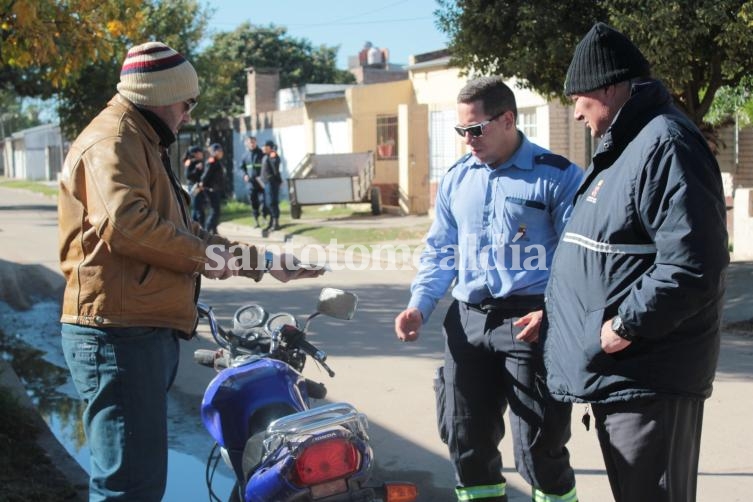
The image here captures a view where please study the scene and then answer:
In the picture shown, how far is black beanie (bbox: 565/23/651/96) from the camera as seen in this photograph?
2965mm

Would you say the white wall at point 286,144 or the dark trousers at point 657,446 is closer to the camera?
the dark trousers at point 657,446

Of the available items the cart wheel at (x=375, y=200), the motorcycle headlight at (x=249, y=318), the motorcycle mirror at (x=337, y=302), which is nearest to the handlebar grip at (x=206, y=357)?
the motorcycle headlight at (x=249, y=318)

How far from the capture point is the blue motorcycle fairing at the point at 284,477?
10.8 ft

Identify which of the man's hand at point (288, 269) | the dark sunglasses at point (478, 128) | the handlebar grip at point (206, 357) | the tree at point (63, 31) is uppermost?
the tree at point (63, 31)

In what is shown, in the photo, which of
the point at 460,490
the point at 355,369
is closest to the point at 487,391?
the point at 460,490

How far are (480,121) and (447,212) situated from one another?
46cm

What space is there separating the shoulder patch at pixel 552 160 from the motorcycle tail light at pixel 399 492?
1.39 meters

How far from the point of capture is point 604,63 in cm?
297

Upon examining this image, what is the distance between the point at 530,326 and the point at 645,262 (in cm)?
89

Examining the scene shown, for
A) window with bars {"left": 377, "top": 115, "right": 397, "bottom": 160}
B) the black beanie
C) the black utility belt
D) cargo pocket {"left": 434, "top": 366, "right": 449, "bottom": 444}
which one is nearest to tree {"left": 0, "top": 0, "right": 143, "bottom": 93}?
cargo pocket {"left": 434, "top": 366, "right": 449, "bottom": 444}

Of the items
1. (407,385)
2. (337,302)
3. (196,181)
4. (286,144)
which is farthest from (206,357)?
(286,144)

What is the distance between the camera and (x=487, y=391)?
12.7ft

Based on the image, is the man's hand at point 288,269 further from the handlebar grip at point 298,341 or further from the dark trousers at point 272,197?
the dark trousers at point 272,197

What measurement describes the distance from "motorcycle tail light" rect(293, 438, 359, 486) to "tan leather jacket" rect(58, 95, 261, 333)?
0.63m
